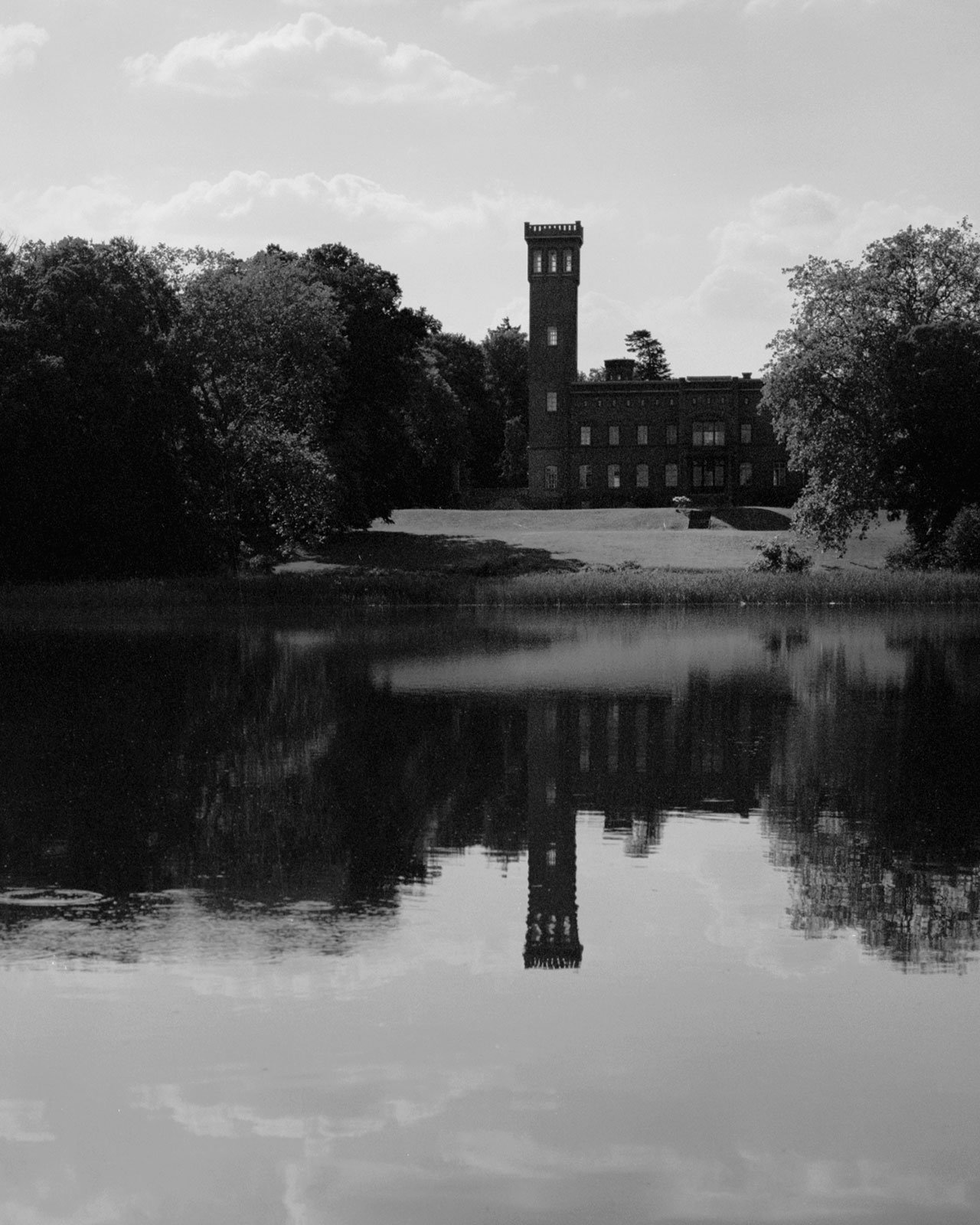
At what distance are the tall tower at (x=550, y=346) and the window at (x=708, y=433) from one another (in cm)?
805

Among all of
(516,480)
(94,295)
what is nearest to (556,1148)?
(94,295)

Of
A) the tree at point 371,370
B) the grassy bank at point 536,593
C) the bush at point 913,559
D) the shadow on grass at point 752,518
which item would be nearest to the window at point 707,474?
the shadow on grass at point 752,518

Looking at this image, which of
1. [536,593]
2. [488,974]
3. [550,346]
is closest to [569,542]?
[536,593]

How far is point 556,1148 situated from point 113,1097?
→ 189cm

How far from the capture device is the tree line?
5356 cm

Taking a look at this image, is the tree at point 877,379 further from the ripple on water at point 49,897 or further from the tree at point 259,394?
the ripple on water at point 49,897

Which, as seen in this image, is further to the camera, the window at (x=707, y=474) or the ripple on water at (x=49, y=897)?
the window at (x=707, y=474)

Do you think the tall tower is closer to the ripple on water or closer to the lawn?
the lawn

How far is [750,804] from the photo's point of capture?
48.2 ft

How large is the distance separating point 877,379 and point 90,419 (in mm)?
29646

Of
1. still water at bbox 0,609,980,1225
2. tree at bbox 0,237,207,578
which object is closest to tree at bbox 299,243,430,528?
tree at bbox 0,237,207,578

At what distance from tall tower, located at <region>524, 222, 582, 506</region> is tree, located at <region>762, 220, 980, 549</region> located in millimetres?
39106

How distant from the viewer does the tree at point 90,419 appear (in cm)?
5225

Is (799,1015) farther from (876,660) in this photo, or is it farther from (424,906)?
(876,660)
